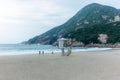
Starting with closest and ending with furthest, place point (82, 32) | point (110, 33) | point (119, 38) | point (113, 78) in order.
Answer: point (113, 78), point (119, 38), point (110, 33), point (82, 32)

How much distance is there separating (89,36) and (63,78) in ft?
399

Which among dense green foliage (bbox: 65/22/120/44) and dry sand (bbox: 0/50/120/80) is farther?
dense green foliage (bbox: 65/22/120/44)

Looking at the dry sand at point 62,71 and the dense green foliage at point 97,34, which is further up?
the dense green foliage at point 97,34

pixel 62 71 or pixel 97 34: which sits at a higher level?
pixel 97 34

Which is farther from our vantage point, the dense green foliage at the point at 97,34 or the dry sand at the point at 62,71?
the dense green foliage at the point at 97,34

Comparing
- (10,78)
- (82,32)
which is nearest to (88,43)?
(82,32)

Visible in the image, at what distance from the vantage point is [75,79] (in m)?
15.1

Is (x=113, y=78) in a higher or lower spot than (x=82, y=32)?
lower

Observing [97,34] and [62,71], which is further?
[97,34]

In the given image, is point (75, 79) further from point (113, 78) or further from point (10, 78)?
point (10, 78)

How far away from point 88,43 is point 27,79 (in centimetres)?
11586

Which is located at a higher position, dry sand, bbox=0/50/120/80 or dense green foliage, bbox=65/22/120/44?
dense green foliage, bbox=65/22/120/44

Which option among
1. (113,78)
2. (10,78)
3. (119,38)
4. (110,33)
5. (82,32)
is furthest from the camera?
(82,32)

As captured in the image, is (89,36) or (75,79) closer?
(75,79)
